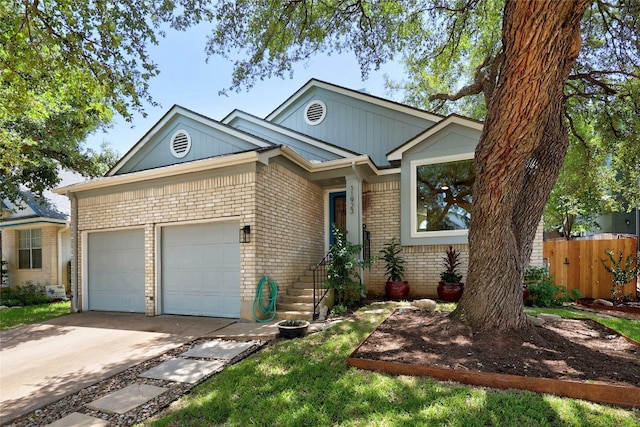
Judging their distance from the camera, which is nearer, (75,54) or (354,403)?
(354,403)

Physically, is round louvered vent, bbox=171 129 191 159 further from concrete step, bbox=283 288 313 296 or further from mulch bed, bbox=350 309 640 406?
mulch bed, bbox=350 309 640 406

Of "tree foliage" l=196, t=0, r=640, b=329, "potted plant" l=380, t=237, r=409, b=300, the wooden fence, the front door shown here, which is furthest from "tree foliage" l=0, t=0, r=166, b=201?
the wooden fence

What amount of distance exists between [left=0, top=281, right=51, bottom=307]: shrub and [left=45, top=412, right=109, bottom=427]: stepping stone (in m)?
11.1

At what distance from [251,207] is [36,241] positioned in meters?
11.5

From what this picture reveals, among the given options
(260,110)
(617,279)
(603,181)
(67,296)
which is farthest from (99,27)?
(603,181)

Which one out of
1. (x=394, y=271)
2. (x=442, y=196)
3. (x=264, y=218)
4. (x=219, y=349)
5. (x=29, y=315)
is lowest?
(x=29, y=315)

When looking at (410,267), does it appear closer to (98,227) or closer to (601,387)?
(601,387)

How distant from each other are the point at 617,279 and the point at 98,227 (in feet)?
43.1

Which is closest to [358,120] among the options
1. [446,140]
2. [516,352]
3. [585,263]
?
[446,140]

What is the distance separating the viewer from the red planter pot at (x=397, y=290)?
8.07 m

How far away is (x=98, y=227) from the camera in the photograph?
8.41 meters

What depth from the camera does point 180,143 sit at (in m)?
8.55

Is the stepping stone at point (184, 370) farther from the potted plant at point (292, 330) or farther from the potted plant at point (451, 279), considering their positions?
the potted plant at point (451, 279)

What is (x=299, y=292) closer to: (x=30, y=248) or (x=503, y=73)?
(x=503, y=73)
